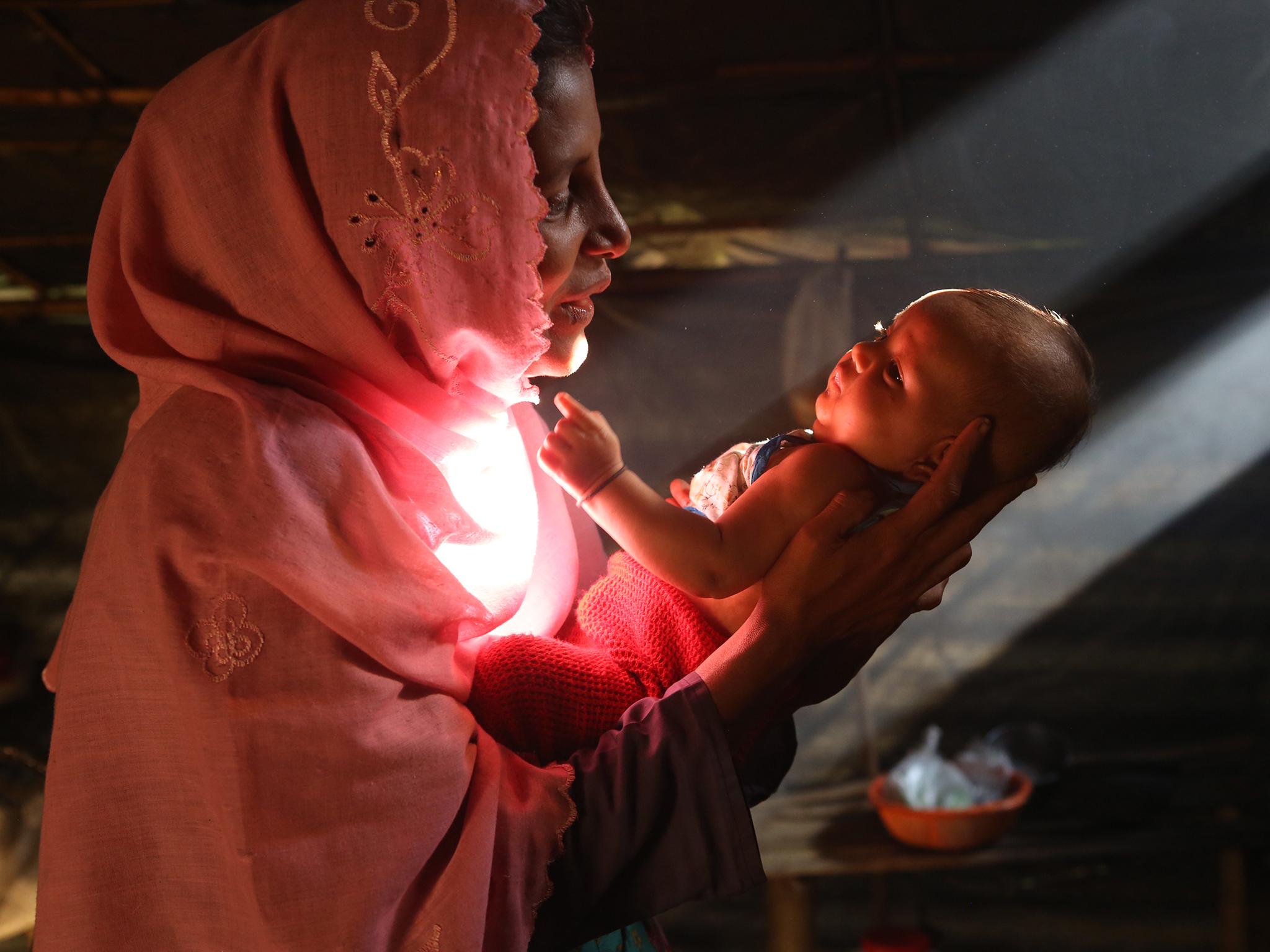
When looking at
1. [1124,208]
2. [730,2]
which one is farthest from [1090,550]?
[730,2]

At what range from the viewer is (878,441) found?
1.81 metres

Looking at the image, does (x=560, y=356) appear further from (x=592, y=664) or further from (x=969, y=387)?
(x=969, y=387)

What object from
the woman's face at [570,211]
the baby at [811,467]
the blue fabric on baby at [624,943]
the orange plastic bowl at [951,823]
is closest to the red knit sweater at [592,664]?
the baby at [811,467]

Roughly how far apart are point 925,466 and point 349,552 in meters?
1.08

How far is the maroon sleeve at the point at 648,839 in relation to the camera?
1262 mm

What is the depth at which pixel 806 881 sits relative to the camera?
3787 millimetres

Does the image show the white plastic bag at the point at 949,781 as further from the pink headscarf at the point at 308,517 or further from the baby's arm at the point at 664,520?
the pink headscarf at the point at 308,517

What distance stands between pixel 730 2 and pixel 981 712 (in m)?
3.49

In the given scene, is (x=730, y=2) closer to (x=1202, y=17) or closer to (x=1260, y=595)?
(x=1202, y=17)

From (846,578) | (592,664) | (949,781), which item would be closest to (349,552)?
(592,664)

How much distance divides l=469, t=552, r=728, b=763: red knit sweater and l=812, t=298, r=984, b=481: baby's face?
1.51 feet

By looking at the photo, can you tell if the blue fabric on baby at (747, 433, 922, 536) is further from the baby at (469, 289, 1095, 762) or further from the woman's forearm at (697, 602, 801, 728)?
the woman's forearm at (697, 602, 801, 728)

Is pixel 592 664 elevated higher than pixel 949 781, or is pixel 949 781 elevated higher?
pixel 592 664

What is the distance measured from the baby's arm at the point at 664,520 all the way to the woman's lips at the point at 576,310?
16 cm
